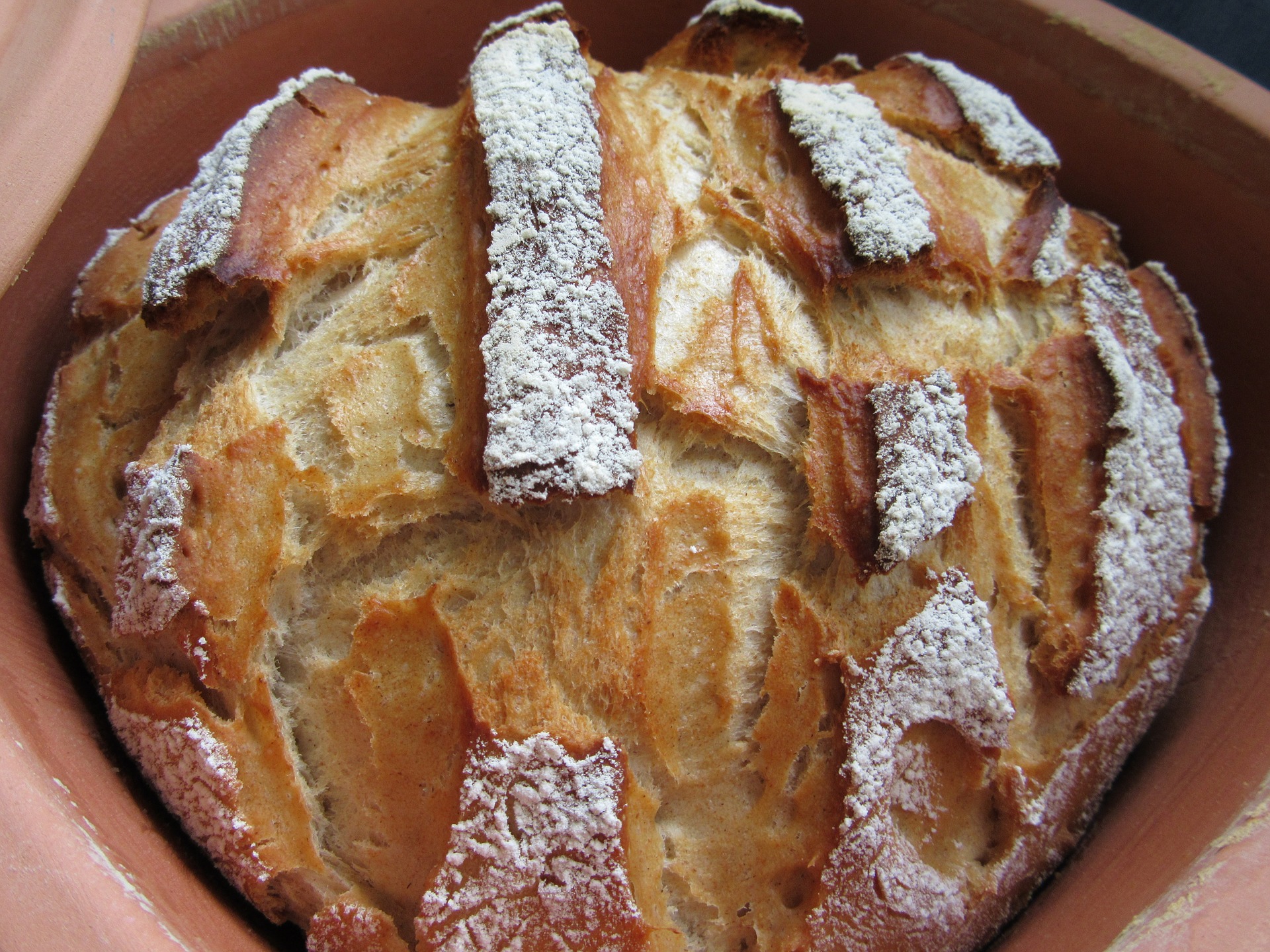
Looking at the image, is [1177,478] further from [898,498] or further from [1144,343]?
[898,498]

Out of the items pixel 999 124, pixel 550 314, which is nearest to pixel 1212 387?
pixel 999 124

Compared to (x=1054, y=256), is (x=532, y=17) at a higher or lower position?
higher

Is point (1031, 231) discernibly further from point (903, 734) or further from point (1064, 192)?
point (903, 734)

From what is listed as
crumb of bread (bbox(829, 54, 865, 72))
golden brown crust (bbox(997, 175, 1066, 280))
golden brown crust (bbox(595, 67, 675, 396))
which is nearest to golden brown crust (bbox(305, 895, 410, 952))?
golden brown crust (bbox(595, 67, 675, 396))

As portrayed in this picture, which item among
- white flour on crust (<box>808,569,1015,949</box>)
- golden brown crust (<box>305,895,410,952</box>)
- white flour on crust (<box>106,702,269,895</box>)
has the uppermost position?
white flour on crust (<box>808,569,1015,949</box>)

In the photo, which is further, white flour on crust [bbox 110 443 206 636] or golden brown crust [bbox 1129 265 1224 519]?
golden brown crust [bbox 1129 265 1224 519]

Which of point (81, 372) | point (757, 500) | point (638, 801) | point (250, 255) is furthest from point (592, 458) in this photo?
point (81, 372)

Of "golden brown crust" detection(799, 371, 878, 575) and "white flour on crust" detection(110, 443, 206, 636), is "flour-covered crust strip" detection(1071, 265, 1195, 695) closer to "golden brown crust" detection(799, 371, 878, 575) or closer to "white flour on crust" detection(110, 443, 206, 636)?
"golden brown crust" detection(799, 371, 878, 575)
